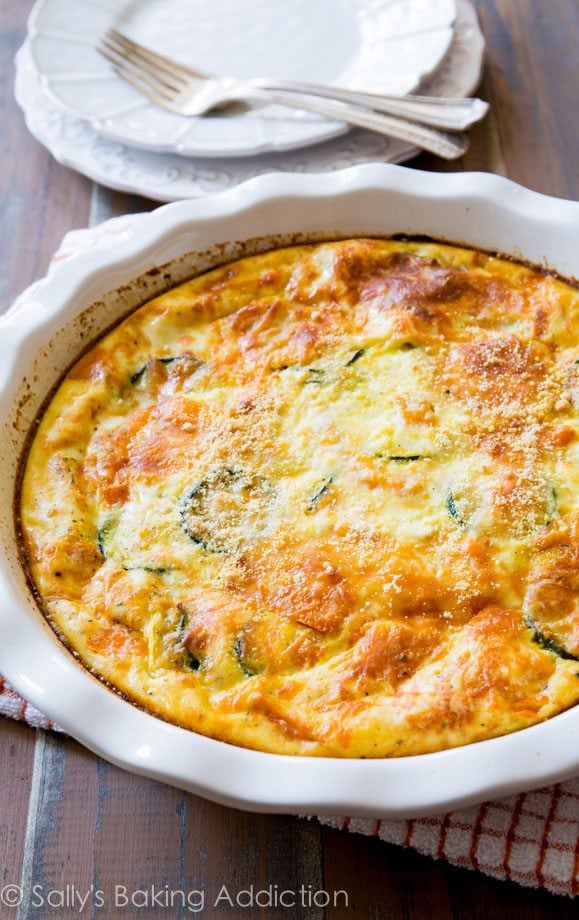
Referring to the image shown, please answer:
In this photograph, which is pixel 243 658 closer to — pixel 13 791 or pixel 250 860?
pixel 250 860

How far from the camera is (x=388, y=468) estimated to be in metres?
2.55

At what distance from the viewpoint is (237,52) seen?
4156 millimetres

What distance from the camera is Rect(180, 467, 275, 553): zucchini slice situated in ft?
8.09

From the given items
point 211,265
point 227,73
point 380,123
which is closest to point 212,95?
point 227,73

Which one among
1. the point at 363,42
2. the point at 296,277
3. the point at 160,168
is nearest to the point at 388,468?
the point at 296,277

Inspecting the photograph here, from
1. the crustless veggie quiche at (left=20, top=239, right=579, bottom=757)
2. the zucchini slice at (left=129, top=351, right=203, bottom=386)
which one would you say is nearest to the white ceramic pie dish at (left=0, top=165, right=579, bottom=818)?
the crustless veggie quiche at (left=20, top=239, right=579, bottom=757)

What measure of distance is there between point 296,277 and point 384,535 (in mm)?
1011

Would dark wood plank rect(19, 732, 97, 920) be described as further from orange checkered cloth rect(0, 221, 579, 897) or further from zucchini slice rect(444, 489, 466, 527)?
zucchini slice rect(444, 489, 466, 527)

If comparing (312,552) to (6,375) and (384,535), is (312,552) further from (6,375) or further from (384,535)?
(6,375)

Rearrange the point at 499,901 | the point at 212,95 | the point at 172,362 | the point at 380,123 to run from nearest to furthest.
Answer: the point at 499,901 < the point at 172,362 < the point at 380,123 < the point at 212,95

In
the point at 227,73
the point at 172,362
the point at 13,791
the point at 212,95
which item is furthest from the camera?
the point at 227,73

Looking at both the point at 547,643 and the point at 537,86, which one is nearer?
the point at 547,643

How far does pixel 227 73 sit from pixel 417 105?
0.94 metres

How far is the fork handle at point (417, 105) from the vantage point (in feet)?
11.7
